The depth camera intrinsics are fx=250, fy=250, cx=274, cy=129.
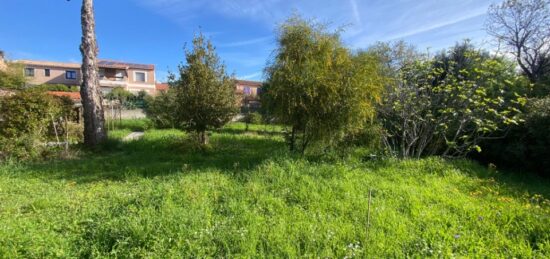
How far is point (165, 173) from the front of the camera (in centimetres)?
528

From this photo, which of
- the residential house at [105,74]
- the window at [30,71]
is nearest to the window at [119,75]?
the residential house at [105,74]

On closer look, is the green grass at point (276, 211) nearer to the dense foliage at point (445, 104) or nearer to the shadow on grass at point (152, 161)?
the shadow on grass at point (152, 161)

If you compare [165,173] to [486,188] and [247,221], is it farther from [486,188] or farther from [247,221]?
[486,188]

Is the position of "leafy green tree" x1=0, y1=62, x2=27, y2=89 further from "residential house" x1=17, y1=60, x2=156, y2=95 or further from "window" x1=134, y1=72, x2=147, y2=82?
"window" x1=134, y1=72, x2=147, y2=82

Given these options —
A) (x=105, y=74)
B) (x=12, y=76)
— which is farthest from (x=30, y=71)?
(x=12, y=76)

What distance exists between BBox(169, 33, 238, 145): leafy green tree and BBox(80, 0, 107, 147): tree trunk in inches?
109

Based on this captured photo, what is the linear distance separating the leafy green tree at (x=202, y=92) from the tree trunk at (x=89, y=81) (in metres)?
2.76

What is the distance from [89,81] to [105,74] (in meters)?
27.4

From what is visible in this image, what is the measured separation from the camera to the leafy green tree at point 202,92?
7.48 m

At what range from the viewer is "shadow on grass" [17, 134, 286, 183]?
17.4 feet

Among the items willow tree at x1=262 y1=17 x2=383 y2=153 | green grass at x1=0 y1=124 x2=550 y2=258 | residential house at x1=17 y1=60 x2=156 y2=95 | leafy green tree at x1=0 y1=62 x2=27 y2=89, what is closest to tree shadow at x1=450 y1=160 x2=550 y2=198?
green grass at x1=0 y1=124 x2=550 y2=258

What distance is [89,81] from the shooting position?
321 inches

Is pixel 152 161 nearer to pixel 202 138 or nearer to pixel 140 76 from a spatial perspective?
pixel 202 138

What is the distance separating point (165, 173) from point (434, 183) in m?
5.26
